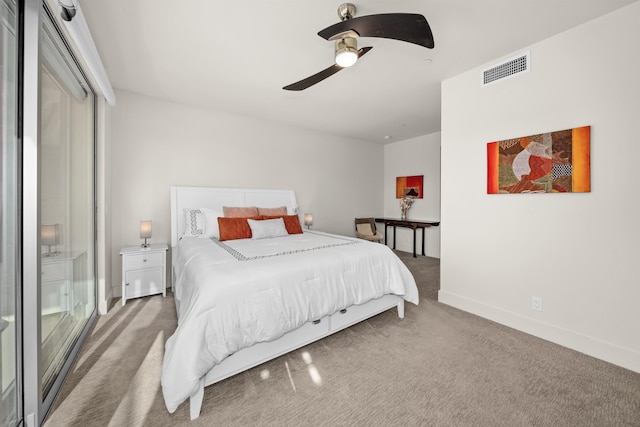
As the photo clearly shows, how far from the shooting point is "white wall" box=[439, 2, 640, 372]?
6.32 feet

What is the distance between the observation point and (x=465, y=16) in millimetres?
1989

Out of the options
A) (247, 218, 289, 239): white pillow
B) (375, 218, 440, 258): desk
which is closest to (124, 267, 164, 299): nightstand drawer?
(247, 218, 289, 239): white pillow

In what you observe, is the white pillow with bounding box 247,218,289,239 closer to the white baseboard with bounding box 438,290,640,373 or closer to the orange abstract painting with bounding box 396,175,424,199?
the white baseboard with bounding box 438,290,640,373

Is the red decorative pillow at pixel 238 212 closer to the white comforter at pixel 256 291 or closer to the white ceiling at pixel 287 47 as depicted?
the white comforter at pixel 256 291

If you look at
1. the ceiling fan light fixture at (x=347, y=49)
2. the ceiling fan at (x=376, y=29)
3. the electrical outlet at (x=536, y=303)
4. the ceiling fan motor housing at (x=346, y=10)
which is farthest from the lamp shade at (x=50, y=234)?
the electrical outlet at (x=536, y=303)

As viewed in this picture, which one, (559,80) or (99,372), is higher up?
(559,80)

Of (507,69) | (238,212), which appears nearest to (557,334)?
(507,69)

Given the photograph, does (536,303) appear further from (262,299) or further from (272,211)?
(272,211)

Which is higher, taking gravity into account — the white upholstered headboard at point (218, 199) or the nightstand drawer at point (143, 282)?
the white upholstered headboard at point (218, 199)

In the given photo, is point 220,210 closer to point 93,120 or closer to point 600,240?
point 93,120

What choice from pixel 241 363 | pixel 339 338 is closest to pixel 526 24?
pixel 339 338

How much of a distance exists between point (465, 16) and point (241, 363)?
2.97m

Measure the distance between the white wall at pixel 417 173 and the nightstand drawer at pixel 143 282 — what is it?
4.76 m

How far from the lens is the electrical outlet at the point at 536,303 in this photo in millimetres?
2359
